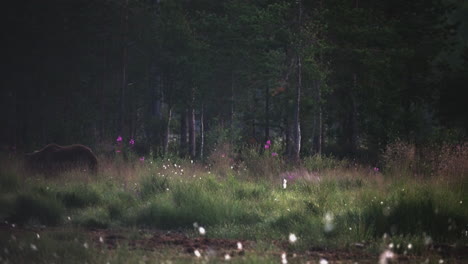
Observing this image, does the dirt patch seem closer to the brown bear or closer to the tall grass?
the tall grass

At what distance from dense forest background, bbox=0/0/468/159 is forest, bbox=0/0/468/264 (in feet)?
0.40

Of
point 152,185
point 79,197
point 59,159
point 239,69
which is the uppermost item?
point 239,69

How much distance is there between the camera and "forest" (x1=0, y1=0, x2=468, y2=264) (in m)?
8.04

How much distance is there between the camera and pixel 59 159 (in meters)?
14.7

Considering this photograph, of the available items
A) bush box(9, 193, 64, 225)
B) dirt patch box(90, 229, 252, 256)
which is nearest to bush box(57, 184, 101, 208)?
bush box(9, 193, 64, 225)

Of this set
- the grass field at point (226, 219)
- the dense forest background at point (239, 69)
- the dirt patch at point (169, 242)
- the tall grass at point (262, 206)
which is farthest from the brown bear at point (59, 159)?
the dense forest background at point (239, 69)

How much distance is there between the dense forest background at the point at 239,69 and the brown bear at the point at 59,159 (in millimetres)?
8579

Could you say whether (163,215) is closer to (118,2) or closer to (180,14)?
(180,14)

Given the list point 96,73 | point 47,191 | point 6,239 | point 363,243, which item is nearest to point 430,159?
point 363,243

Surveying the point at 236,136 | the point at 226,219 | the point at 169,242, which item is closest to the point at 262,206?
the point at 226,219

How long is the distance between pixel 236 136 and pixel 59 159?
504 inches

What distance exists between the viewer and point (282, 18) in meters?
21.9

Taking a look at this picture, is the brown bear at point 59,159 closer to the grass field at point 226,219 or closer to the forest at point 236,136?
the forest at point 236,136

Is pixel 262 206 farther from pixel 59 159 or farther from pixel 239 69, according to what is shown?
pixel 239 69
